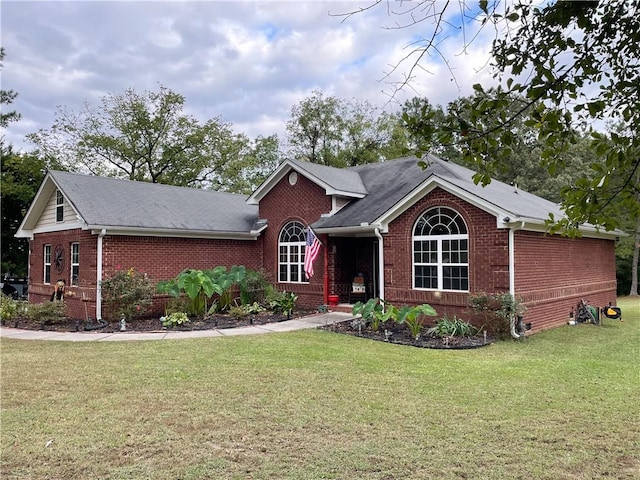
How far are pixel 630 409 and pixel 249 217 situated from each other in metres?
15.4

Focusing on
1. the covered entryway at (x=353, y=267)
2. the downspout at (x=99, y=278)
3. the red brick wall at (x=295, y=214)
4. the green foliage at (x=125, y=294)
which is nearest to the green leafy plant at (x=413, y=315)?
the covered entryway at (x=353, y=267)

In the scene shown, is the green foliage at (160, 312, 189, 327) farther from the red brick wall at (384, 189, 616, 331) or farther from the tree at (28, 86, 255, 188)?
the tree at (28, 86, 255, 188)

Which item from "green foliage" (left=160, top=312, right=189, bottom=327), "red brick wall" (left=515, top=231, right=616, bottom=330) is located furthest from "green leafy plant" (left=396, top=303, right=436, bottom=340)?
"green foliage" (left=160, top=312, right=189, bottom=327)

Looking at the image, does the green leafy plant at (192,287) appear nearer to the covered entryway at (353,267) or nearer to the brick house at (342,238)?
the brick house at (342,238)

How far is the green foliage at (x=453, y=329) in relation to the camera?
434 inches

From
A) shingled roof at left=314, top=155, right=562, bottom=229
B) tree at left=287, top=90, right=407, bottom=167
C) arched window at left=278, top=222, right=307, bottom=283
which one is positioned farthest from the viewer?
tree at left=287, top=90, right=407, bottom=167

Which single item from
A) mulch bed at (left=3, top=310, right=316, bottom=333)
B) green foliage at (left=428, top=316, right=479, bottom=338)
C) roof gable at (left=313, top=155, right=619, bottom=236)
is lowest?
mulch bed at (left=3, top=310, right=316, bottom=333)

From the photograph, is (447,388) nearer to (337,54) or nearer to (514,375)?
(514,375)

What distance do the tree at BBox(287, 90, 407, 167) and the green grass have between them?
2954 centimetres

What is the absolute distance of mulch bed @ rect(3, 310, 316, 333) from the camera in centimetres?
1262

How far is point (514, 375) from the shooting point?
756 centimetres

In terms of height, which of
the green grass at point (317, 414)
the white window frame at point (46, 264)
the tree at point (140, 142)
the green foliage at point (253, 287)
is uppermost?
the tree at point (140, 142)

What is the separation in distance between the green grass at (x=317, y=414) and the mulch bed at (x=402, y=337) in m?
0.66

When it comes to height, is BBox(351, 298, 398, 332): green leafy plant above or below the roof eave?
below
